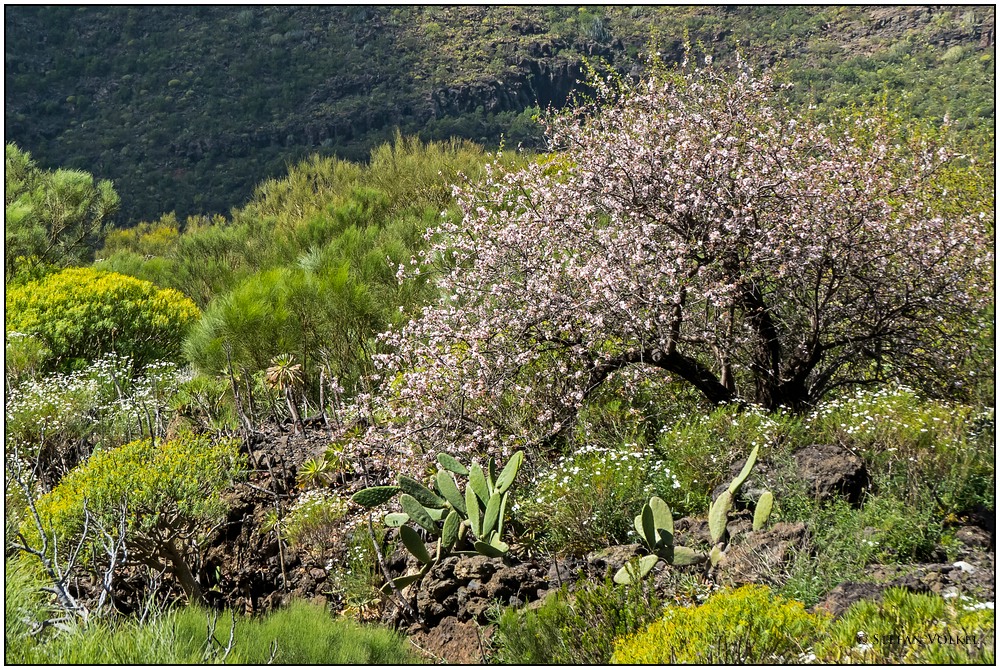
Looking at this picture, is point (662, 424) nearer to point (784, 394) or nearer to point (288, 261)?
point (784, 394)

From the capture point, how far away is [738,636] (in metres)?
2.52

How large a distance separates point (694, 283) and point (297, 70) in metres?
50.4

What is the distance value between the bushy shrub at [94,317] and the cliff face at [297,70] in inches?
1106

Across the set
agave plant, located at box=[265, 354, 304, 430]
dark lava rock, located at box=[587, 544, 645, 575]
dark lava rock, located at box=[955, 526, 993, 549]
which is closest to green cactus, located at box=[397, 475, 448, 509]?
dark lava rock, located at box=[587, 544, 645, 575]

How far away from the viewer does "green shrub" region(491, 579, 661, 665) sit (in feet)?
10.3

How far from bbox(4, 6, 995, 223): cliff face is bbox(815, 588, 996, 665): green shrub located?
35.6 meters

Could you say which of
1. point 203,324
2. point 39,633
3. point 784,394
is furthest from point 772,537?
point 203,324

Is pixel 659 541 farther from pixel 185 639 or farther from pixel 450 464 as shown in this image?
pixel 185 639

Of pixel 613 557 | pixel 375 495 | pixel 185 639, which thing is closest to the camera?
pixel 185 639

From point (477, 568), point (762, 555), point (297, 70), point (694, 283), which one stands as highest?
point (297, 70)

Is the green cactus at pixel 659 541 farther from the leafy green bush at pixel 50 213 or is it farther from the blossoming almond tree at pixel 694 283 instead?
the leafy green bush at pixel 50 213

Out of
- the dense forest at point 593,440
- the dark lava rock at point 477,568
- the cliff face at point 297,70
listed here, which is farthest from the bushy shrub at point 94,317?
the cliff face at point 297,70

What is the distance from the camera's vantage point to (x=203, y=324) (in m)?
7.78

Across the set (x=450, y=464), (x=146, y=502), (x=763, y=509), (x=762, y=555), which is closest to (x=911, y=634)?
(x=762, y=555)
